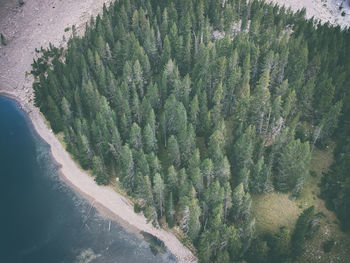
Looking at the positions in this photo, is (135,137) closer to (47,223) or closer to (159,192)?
(159,192)

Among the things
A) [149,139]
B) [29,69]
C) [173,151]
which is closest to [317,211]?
[173,151]

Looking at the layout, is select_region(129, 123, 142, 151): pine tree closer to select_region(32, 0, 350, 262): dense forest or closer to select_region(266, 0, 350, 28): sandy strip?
select_region(32, 0, 350, 262): dense forest

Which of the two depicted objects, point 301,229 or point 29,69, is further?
point 29,69

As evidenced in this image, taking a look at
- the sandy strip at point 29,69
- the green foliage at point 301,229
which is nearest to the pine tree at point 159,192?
the sandy strip at point 29,69

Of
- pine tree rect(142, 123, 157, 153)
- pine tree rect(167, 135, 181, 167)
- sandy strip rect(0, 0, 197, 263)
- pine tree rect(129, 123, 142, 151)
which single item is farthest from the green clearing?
pine tree rect(129, 123, 142, 151)

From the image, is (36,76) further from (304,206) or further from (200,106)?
(304,206)

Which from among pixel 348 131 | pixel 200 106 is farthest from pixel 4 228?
pixel 348 131

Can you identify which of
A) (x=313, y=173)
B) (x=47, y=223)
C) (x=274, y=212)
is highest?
(x=313, y=173)
